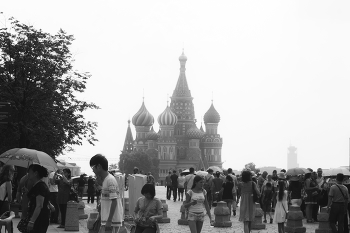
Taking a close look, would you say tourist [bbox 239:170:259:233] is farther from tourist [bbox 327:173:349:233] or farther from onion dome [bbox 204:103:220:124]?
onion dome [bbox 204:103:220:124]

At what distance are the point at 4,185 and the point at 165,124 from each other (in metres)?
147

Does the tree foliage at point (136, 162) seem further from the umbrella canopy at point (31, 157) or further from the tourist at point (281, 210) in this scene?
the tourist at point (281, 210)

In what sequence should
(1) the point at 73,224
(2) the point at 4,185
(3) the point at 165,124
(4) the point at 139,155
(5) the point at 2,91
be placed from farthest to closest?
(3) the point at 165,124 → (4) the point at 139,155 → (5) the point at 2,91 → (1) the point at 73,224 → (2) the point at 4,185

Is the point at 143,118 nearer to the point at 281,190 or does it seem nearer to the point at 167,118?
the point at 167,118

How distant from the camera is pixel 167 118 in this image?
160 m

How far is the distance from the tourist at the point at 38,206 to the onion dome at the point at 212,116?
15532 centimetres

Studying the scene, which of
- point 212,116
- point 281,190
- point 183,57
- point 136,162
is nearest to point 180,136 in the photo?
point 212,116

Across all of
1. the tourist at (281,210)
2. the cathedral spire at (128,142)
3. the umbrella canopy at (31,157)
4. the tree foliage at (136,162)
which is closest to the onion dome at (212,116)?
the cathedral spire at (128,142)

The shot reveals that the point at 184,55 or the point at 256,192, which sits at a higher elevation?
the point at 184,55

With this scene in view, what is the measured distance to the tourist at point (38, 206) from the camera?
10375 mm

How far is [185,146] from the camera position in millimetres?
162750

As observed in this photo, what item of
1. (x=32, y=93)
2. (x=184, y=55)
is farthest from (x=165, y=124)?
(x=32, y=93)

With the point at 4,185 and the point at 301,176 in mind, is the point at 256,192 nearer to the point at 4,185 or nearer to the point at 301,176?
the point at 4,185

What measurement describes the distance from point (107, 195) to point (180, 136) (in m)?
153
